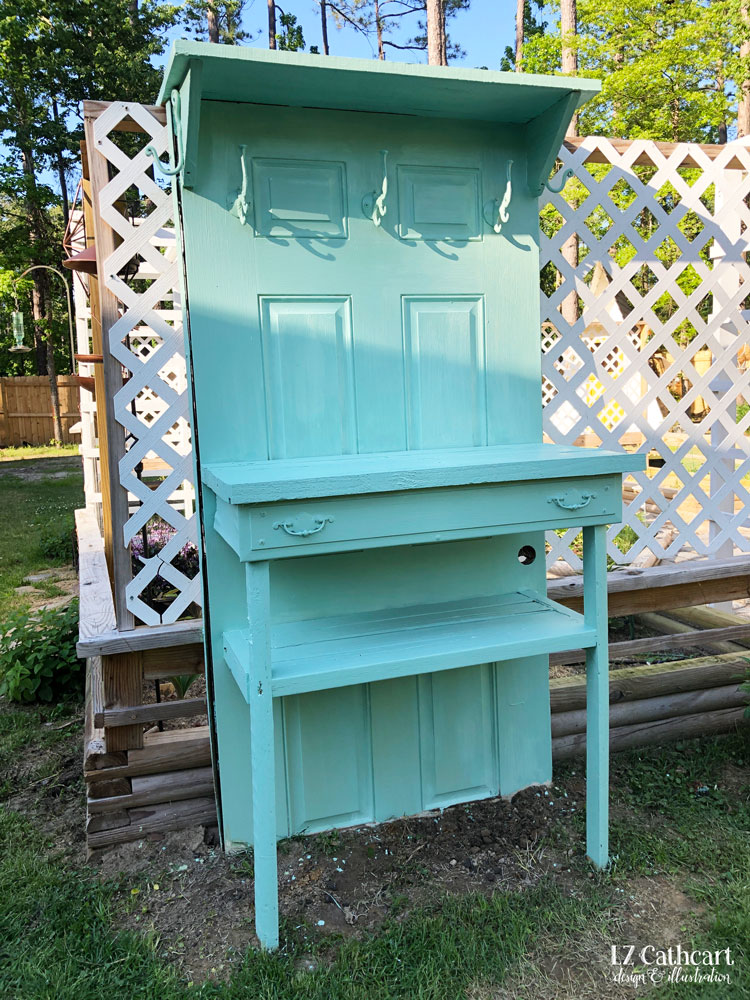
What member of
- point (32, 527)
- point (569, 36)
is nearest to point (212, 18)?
point (569, 36)

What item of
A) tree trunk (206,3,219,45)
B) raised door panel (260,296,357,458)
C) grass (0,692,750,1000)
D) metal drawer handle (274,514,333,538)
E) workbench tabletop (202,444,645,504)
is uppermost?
tree trunk (206,3,219,45)

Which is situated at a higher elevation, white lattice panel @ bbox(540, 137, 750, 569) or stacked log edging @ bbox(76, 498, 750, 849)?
white lattice panel @ bbox(540, 137, 750, 569)

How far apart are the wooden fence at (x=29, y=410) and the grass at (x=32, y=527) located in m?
6.41

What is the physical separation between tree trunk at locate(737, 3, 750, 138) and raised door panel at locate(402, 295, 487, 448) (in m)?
10.6

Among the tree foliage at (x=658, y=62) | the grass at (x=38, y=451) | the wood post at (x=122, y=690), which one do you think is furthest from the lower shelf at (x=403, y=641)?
the grass at (x=38, y=451)

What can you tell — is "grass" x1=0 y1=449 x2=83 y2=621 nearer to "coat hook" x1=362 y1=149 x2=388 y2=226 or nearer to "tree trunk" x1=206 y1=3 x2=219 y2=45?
"coat hook" x1=362 y1=149 x2=388 y2=226

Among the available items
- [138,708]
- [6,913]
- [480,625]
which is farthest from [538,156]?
[6,913]

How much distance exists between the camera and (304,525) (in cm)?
171

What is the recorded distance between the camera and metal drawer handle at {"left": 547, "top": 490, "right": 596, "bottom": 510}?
6.35 ft

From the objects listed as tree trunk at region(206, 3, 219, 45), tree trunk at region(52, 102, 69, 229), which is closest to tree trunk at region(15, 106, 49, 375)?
tree trunk at region(52, 102, 69, 229)

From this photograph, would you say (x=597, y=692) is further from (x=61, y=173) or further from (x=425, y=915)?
(x=61, y=173)

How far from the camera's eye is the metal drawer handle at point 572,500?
194 cm

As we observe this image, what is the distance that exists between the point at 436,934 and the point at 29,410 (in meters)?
17.5

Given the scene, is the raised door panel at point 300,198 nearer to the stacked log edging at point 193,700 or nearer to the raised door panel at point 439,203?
the raised door panel at point 439,203
